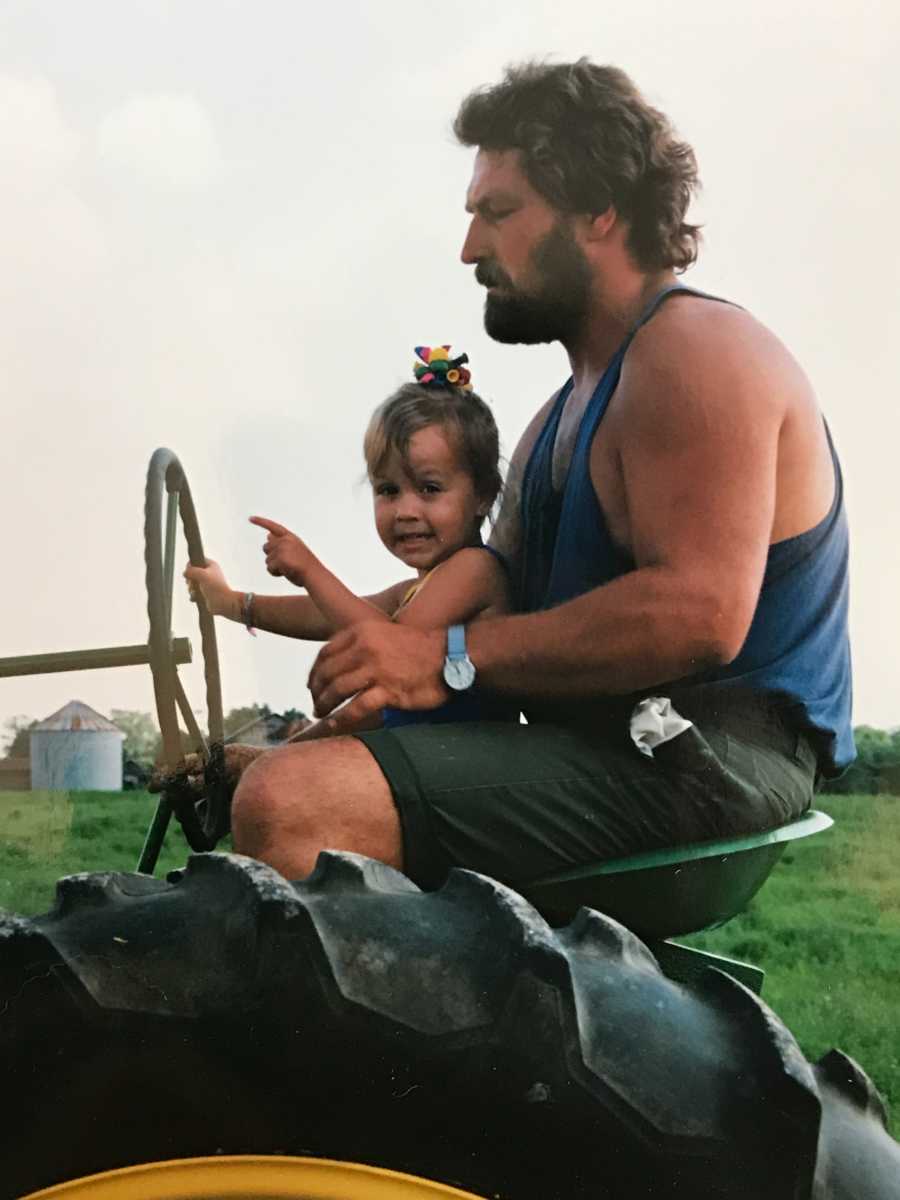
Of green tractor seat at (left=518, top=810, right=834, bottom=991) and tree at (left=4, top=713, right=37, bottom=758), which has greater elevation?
tree at (left=4, top=713, right=37, bottom=758)

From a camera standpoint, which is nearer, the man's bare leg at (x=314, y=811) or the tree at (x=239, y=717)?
the man's bare leg at (x=314, y=811)

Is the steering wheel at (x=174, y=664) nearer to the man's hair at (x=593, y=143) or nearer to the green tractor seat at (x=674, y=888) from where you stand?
the green tractor seat at (x=674, y=888)

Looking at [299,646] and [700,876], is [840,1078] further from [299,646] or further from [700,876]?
[299,646]

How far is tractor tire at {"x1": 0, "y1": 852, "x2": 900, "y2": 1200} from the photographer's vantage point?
44.4 inches

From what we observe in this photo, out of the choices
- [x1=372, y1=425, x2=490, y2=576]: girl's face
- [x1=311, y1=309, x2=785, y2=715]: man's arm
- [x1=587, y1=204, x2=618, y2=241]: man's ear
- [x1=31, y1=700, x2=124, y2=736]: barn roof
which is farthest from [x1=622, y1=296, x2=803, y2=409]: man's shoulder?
[x1=31, y1=700, x2=124, y2=736]: barn roof

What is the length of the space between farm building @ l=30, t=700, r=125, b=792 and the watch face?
1.21 feet

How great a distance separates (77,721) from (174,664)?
4.8 inches

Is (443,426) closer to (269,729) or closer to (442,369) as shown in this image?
(442,369)

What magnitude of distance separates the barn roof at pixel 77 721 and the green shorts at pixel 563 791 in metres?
0.32

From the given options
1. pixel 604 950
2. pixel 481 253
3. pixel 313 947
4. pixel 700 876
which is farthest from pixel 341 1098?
pixel 481 253

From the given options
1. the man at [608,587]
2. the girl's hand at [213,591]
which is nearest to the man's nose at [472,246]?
the man at [608,587]

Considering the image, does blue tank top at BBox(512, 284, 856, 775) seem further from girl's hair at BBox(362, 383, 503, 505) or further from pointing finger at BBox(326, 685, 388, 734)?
pointing finger at BBox(326, 685, 388, 734)

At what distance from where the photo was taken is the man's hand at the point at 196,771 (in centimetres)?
146

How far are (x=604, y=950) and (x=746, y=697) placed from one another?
357 millimetres
